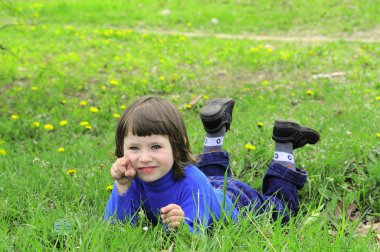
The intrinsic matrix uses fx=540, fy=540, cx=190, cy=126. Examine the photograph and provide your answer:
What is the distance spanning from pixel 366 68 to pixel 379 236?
4.70 m

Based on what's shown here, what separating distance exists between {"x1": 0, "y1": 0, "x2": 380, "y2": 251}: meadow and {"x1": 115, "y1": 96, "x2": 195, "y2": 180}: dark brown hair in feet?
1.35

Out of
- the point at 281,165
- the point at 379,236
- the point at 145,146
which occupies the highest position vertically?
the point at 145,146

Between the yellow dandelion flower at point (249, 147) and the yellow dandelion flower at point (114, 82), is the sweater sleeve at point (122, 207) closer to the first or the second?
the yellow dandelion flower at point (249, 147)

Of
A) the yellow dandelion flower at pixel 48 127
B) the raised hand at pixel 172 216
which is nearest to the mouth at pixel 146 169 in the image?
the raised hand at pixel 172 216

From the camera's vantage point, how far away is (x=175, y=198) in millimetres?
2930

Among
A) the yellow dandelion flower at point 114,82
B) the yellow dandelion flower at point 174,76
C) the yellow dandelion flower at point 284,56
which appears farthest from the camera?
the yellow dandelion flower at point 284,56

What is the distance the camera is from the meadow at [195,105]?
8.66 feet

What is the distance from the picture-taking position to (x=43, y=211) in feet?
10.3

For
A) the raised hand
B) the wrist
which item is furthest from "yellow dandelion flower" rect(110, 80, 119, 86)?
the raised hand

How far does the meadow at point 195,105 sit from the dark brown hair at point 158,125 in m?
0.41

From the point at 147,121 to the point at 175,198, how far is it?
0.47m

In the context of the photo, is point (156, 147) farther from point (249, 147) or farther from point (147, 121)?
point (249, 147)

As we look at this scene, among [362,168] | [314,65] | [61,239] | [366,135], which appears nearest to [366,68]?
[314,65]

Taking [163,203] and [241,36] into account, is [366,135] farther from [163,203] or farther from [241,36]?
[241,36]
